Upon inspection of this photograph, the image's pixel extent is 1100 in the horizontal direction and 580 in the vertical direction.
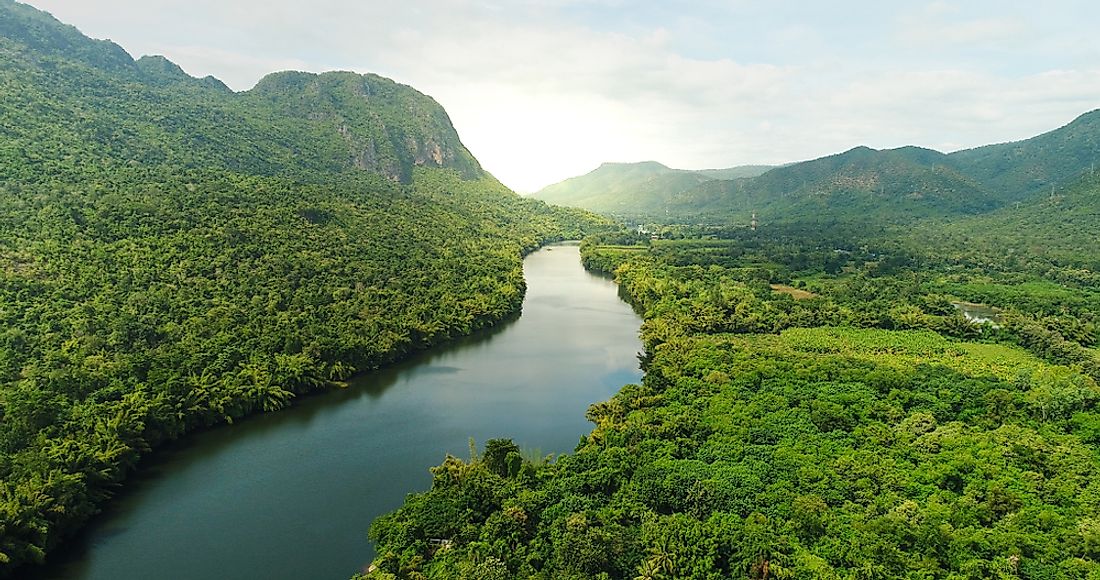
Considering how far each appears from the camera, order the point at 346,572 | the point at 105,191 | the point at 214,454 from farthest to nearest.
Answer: the point at 105,191 → the point at 214,454 → the point at 346,572

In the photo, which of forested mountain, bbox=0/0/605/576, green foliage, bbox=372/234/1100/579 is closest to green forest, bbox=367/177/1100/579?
green foliage, bbox=372/234/1100/579

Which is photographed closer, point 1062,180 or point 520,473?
point 520,473

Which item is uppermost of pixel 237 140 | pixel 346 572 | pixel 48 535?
pixel 237 140

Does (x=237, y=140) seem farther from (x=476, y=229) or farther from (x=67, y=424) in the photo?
(x=67, y=424)

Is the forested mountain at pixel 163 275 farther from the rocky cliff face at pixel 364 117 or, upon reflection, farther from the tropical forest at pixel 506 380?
the rocky cliff face at pixel 364 117

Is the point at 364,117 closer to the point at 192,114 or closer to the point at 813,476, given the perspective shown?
the point at 192,114

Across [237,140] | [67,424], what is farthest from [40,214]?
[237,140]

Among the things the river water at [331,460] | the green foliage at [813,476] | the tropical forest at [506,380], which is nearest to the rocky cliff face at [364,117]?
the tropical forest at [506,380]
